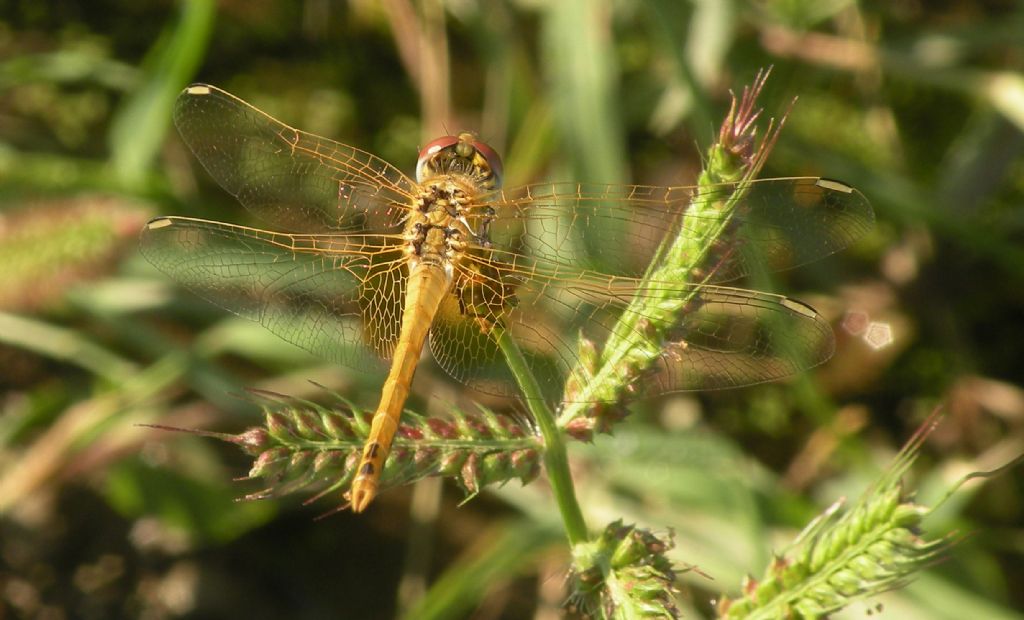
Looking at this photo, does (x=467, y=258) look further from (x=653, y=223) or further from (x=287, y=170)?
(x=287, y=170)

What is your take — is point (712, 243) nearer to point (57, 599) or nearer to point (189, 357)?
point (189, 357)

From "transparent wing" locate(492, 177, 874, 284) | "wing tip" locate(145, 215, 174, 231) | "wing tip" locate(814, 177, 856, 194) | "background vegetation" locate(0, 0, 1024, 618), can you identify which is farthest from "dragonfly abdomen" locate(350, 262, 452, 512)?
"background vegetation" locate(0, 0, 1024, 618)

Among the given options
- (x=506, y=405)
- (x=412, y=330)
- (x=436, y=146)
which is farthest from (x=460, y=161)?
(x=506, y=405)

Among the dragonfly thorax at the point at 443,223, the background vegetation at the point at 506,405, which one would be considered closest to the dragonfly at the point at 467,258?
the dragonfly thorax at the point at 443,223

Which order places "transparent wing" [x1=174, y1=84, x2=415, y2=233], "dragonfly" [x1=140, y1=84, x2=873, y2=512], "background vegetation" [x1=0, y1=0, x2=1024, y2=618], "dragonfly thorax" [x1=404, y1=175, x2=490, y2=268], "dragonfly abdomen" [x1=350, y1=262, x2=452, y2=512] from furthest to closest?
1. "background vegetation" [x1=0, y1=0, x2=1024, y2=618]
2. "transparent wing" [x1=174, y1=84, x2=415, y2=233]
3. "dragonfly thorax" [x1=404, y1=175, x2=490, y2=268]
4. "dragonfly" [x1=140, y1=84, x2=873, y2=512]
5. "dragonfly abdomen" [x1=350, y1=262, x2=452, y2=512]

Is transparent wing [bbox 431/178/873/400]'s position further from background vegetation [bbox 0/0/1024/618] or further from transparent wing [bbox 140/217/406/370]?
background vegetation [bbox 0/0/1024/618]

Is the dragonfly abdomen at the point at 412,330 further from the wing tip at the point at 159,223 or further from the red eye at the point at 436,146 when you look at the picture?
the wing tip at the point at 159,223
